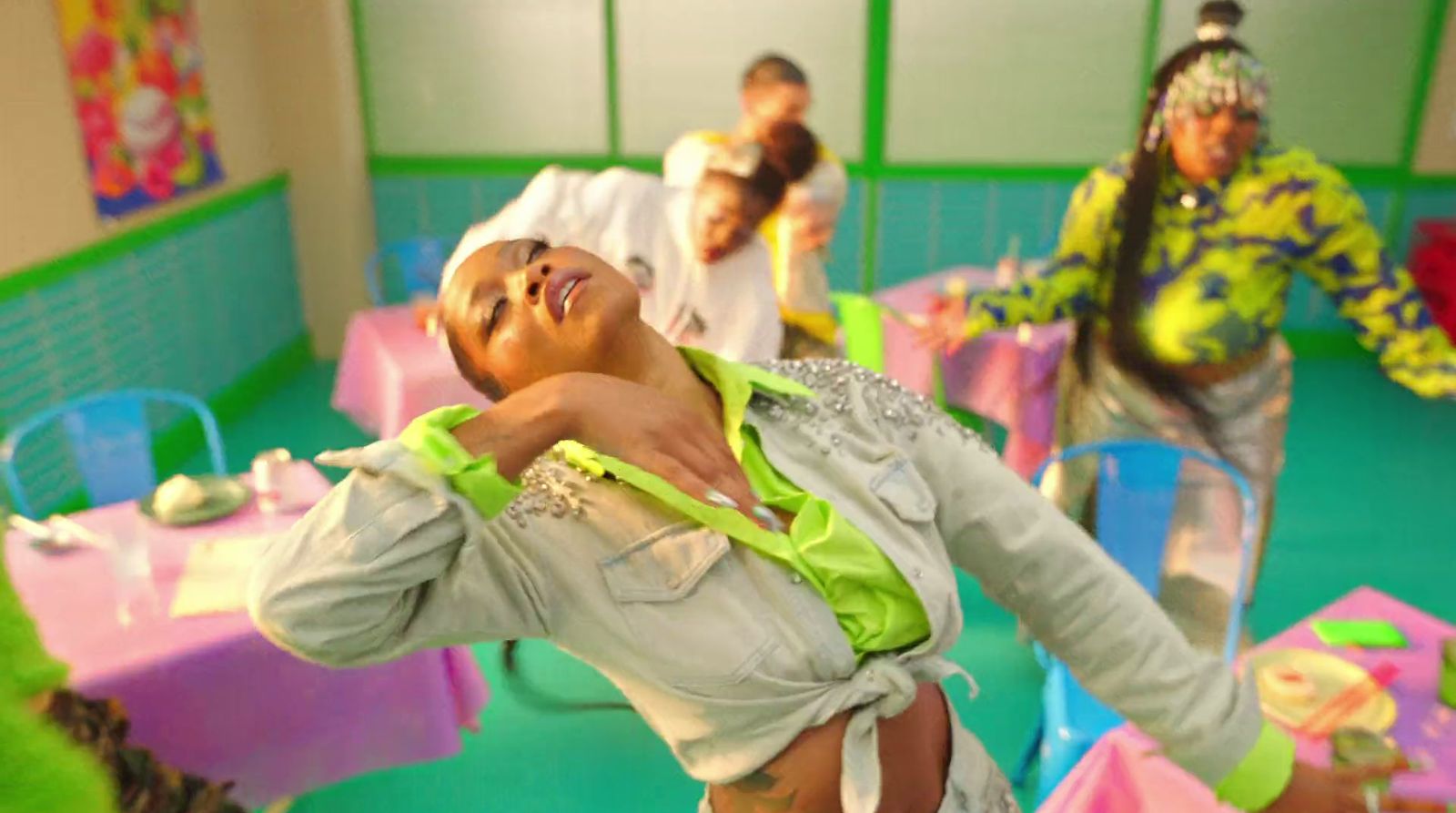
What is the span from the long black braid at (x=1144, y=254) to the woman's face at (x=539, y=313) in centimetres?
163

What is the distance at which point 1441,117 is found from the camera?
5.21m

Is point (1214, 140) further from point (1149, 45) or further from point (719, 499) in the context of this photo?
point (1149, 45)

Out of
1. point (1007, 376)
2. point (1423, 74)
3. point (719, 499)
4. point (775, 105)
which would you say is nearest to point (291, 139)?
point (775, 105)

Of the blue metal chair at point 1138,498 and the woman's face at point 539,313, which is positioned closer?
the woman's face at point 539,313

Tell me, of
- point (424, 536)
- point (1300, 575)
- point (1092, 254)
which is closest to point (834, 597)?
point (424, 536)

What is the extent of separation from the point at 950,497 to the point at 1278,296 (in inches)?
62.3

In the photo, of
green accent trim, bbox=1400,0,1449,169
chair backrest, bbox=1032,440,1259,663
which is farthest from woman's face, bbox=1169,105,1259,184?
green accent trim, bbox=1400,0,1449,169

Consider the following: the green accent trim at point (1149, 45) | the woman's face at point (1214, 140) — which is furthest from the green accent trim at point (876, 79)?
the woman's face at point (1214, 140)

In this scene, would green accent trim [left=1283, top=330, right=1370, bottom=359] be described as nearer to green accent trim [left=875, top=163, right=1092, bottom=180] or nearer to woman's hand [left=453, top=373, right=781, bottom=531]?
green accent trim [left=875, top=163, right=1092, bottom=180]

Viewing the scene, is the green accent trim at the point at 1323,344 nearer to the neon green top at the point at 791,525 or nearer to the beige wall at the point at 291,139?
the beige wall at the point at 291,139

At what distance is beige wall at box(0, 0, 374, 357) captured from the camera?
3725mm

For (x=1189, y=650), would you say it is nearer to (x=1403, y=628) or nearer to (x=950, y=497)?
(x=950, y=497)

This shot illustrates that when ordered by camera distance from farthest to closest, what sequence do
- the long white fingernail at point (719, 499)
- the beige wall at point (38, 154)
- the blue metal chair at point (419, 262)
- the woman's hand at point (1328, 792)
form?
the blue metal chair at point (419, 262) → the beige wall at point (38, 154) → the woman's hand at point (1328, 792) → the long white fingernail at point (719, 499)

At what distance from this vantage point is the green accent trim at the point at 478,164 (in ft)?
17.7
